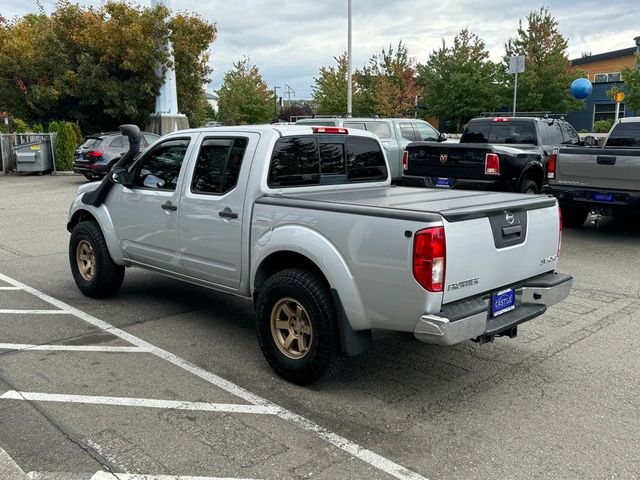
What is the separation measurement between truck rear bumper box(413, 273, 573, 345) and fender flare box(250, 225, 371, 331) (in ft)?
1.45

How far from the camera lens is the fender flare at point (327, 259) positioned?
396 cm

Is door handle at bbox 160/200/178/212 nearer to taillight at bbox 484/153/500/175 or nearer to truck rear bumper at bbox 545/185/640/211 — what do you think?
taillight at bbox 484/153/500/175

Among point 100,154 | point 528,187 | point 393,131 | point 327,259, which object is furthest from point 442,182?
point 100,154

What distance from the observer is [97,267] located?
639 centimetres

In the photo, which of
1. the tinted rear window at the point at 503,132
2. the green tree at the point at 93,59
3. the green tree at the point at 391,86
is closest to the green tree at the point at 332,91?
the green tree at the point at 391,86

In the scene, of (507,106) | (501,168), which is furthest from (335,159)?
(507,106)

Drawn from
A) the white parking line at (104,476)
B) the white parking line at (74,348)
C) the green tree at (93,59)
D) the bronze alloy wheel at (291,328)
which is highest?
the green tree at (93,59)

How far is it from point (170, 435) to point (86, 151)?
17.0 meters

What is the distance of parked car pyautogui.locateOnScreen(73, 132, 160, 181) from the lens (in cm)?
1862

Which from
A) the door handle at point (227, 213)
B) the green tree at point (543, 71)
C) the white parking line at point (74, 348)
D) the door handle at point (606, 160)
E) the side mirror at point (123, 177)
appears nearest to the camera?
the door handle at point (227, 213)

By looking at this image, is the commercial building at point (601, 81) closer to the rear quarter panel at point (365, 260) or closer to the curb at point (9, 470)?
the rear quarter panel at point (365, 260)

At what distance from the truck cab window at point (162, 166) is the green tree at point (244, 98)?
38284 millimetres

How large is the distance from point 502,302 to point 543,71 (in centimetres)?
3630

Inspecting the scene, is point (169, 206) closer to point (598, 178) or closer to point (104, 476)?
point (104, 476)
